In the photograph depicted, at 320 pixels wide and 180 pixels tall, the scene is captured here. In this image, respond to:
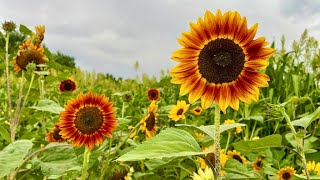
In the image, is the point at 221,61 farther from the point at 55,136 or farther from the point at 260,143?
the point at 55,136

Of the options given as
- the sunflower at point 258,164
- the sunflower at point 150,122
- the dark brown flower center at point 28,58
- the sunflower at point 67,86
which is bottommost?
the sunflower at point 258,164

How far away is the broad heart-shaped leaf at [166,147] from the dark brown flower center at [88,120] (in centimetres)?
70

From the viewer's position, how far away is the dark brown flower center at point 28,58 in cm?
246

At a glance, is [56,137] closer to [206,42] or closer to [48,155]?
[48,155]

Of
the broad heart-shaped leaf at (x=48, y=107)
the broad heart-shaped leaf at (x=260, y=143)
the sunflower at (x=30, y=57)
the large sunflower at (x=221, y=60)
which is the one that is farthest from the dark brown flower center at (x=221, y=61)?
the sunflower at (x=30, y=57)

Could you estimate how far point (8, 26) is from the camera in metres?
2.59

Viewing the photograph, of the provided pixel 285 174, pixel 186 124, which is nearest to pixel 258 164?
pixel 285 174

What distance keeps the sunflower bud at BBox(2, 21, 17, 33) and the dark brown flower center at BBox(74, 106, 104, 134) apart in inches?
40.7

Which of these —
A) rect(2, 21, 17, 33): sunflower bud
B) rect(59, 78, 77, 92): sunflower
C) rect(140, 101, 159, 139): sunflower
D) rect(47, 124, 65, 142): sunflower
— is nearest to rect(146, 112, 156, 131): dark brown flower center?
rect(140, 101, 159, 139): sunflower

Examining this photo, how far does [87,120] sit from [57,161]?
0.63 feet

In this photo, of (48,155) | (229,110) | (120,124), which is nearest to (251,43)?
(120,124)

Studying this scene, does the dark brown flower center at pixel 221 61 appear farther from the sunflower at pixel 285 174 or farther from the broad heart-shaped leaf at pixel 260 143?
the sunflower at pixel 285 174

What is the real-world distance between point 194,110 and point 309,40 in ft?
5.20

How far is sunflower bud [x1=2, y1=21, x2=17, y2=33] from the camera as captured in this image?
2.59m
